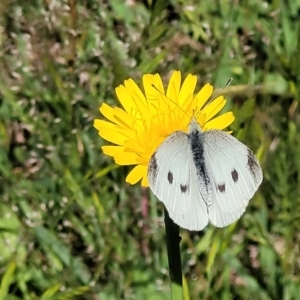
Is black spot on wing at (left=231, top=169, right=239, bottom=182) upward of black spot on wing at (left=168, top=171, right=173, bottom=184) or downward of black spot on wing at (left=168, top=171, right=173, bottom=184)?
downward

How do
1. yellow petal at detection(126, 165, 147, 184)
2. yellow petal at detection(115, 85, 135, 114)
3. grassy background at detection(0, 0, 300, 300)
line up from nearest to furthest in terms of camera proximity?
yellow petal at detection(126, 165, 147, 184) < yellow petal at detection(115, 85, 135, 114) < grassy background at detection(0, 0, 300, 300)

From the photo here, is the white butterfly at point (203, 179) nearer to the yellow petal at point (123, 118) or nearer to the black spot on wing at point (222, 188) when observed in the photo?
the black spot on wing at point (222, 188)

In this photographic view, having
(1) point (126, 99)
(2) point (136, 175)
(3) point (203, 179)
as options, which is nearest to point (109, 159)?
(1) point (126, 99)

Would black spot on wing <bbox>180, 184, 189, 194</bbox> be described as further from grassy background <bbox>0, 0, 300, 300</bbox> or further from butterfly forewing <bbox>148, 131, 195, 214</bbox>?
grassy background <bbox>0, 0, 300, 300</bbox>

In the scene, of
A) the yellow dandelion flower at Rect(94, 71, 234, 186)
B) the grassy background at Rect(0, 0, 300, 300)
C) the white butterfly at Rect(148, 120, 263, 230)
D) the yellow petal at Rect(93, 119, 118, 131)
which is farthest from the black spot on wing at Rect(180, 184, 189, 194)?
the grassy background at Rect(0, 0, 300, 300)

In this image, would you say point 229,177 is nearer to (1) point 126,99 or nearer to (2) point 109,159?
(1) point 126,99

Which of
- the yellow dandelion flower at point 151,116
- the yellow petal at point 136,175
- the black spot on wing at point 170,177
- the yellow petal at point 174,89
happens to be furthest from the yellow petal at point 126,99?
the black spot on wing at point 170,177
